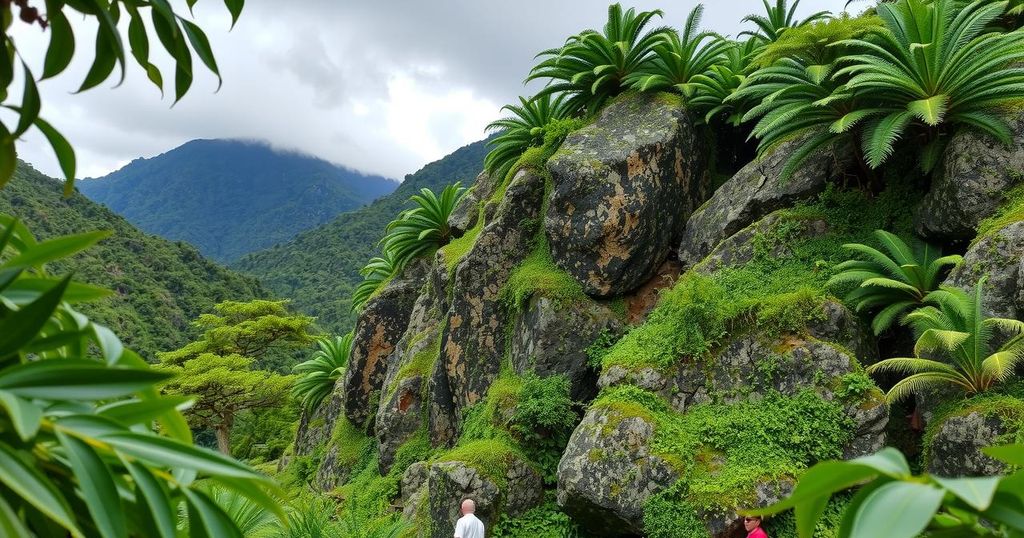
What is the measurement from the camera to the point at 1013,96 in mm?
6000

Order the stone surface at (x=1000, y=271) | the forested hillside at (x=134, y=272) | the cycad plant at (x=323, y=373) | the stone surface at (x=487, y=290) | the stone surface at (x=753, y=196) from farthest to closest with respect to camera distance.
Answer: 1. the forested hillside at (x=134, y=272)
2. the cycad plant at (x=323, y=373)
3. the stone surface at (x=487, y=290)
4. the stone surface at (x=753, y=196)
5. the stone surface at (x=1000, y=271)

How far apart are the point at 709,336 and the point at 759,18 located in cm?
643

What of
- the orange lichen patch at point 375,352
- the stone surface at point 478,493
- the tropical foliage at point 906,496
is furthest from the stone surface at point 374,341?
the tropical foliage at point 906,496

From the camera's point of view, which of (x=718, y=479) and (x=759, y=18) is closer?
(x=718, y=479)

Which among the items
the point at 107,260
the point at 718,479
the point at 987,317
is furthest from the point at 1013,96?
the point at 107,260

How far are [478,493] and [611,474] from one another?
6.15 feet

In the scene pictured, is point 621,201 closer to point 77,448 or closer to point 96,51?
point 96,51

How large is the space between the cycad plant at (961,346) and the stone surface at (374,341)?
32.3 feet

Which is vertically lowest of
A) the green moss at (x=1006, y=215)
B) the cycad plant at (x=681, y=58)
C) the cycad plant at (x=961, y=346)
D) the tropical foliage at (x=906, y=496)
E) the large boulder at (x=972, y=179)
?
the cycad plant at (x=961, y=346)

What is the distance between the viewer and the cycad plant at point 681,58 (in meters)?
10.0

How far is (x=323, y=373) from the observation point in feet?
51.9

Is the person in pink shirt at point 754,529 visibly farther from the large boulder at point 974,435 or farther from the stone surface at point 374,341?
the stone surface at point 374,341

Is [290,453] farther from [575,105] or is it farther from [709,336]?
[709,336]

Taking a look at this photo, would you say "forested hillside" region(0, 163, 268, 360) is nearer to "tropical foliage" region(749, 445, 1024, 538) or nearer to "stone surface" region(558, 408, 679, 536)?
"stone surface" region(558, 408, 679, 536)
